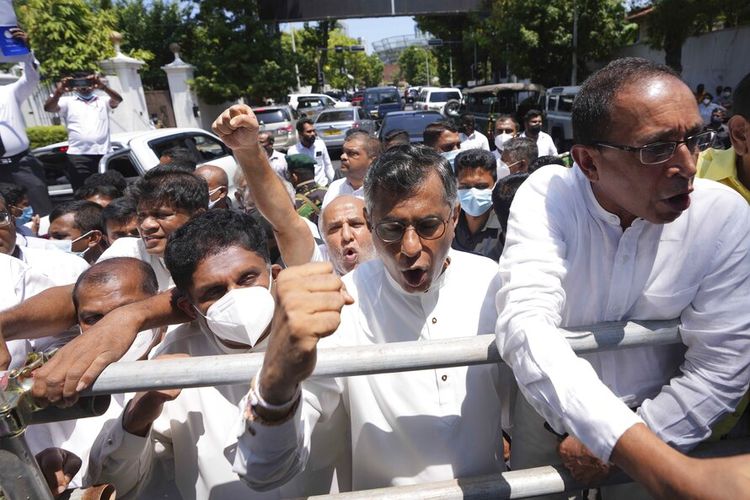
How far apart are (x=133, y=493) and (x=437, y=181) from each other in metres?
1.37

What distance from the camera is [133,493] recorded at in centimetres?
164

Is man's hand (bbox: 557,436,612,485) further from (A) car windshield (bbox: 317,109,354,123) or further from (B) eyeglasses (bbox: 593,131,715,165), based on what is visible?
(A) car windshield (bbox: 317,109,354,123)

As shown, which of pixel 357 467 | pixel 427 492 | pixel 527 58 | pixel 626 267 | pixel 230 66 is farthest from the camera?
pixel 527 58

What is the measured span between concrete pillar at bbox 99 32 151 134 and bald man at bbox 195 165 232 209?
40.9 ft

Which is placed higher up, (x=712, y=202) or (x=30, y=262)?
(x=712, y=202)

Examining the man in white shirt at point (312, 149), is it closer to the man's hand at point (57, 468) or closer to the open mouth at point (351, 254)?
the open mouth at point (351, 254)

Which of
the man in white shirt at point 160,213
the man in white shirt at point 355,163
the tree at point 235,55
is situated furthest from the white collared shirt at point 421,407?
the tree at point 235,55

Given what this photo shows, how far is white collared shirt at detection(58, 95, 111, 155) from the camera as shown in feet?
21.2

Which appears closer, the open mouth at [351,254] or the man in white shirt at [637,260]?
the man in white shirt at [637,260]

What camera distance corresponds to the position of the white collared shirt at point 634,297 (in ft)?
3.95

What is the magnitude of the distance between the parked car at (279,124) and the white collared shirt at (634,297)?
45.2ft

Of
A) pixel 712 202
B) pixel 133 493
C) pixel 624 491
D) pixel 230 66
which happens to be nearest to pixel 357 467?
pixel 133 493

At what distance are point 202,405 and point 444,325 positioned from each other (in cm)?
80

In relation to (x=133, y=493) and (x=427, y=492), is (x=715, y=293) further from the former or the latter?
(x=133, y=493)
